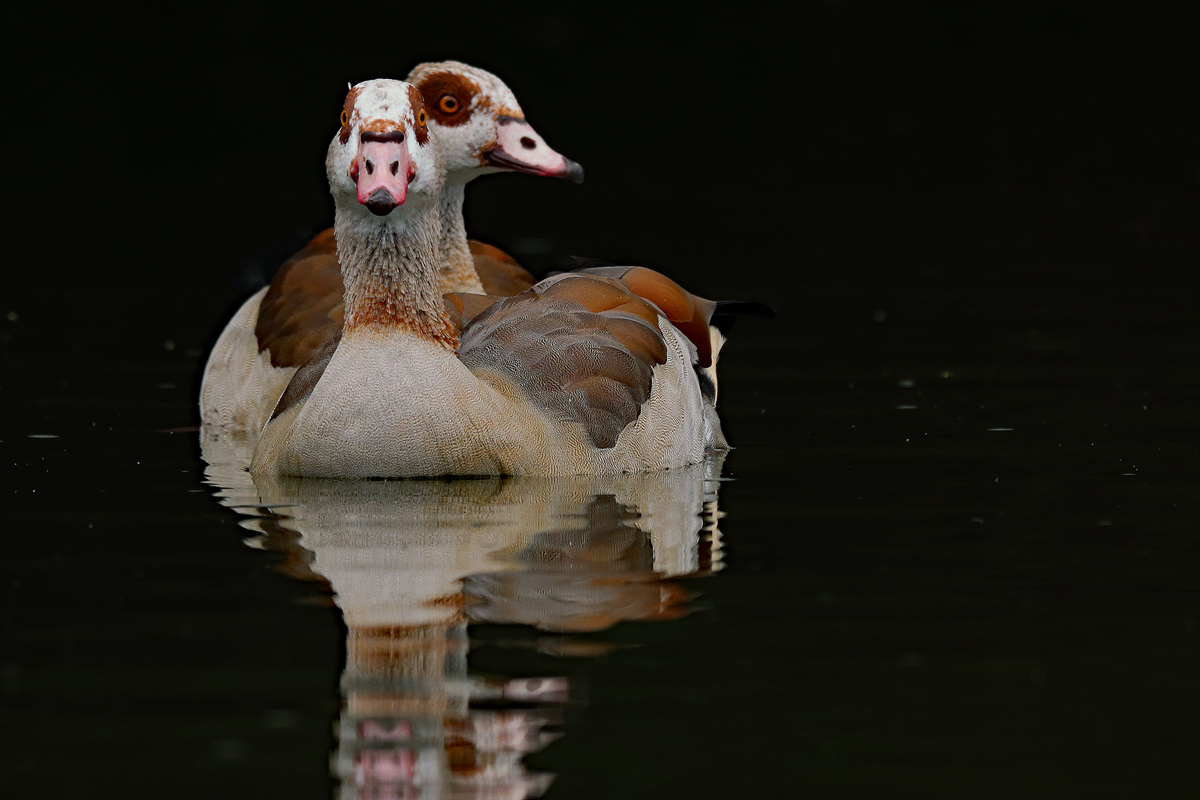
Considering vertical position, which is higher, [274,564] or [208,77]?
[208,77]

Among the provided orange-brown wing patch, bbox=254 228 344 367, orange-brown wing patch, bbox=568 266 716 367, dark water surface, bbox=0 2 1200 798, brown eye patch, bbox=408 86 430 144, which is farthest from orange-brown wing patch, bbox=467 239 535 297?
brown eye patch, bbox=408 86 430 144

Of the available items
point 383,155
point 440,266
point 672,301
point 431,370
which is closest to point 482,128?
point 440,266

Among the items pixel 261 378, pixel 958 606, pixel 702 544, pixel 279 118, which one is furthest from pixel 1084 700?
pixel 279 118

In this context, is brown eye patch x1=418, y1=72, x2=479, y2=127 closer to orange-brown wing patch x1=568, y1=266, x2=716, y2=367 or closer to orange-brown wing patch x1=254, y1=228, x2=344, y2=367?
orange-brown wing patch x1=254, y1=228, x2=344, y2=367

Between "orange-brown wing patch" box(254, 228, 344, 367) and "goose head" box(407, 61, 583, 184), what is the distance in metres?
0.99

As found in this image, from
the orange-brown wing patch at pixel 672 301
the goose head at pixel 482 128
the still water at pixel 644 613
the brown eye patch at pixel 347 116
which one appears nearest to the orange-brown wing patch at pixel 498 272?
the goose head at pixel 482 128

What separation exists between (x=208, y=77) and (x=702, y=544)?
3513cm

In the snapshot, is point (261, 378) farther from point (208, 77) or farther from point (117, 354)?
point (208, 77)

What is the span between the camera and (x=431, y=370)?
35.4 ft

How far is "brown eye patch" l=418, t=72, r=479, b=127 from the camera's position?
47.4 feet

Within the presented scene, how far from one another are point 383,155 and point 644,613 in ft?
10.4

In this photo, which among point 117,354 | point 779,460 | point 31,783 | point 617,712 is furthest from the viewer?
point 117,354

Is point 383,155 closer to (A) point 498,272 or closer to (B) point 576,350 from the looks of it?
(B) point 576,350

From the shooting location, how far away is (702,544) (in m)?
9.59
